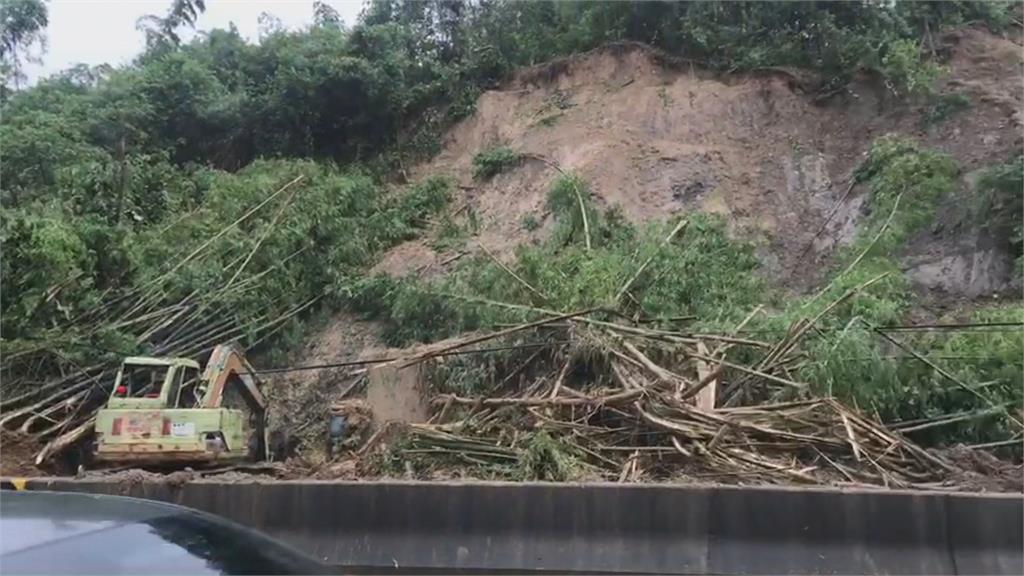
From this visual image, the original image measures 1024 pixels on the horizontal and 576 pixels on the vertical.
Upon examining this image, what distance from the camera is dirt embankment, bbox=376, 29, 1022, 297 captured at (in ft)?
53.8

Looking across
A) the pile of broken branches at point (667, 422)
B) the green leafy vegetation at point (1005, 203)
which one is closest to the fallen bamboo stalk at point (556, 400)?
the pile of broken branches at point (667, 422)

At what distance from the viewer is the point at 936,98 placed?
17.7 metres

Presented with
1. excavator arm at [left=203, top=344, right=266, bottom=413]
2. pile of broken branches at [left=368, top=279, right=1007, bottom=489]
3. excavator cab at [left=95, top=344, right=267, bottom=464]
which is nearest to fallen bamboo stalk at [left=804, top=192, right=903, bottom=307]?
pile of broken branches at [left=368, top=279, right=1007, bottom=489]

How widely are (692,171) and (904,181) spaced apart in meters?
4.01

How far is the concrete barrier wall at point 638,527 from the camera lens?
630 cm

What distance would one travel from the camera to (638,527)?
269 inches

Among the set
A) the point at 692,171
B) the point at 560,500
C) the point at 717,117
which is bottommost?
the point at 560,500

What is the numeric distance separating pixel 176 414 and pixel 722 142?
12416 millimetres

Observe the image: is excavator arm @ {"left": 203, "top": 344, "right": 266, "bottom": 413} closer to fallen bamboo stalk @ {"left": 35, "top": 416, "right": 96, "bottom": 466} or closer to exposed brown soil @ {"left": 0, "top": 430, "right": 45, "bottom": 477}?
fallen bamboo stalk @ {"left": 35, "top": 416, "right": 96, "bottom": 466}

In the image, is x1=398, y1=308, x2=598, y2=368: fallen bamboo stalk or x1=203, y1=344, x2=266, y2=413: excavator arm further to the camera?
x1=203, y1=344, x2=266, y2=413: excavator arm

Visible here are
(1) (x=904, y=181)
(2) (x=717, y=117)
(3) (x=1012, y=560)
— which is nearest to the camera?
(3) (x=1012, y=560)

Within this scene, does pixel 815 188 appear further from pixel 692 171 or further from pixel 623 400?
pixel 623 400

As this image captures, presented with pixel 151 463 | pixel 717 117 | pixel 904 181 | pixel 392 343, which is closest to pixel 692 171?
pixel 717 117

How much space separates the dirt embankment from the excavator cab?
533cm
